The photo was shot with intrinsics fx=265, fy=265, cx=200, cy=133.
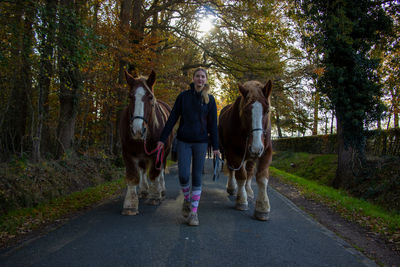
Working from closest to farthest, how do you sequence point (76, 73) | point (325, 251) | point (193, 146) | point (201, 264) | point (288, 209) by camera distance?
point (201, 264)
point (325, 251)
point (193, 146)
point (288, 209)
point (76, 73)

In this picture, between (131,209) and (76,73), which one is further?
(76,73)

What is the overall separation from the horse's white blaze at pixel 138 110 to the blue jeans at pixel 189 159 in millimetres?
672

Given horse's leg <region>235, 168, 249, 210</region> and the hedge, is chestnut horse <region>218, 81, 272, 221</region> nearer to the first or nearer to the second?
horse's leg <region>235, 168, 249, 210</region>

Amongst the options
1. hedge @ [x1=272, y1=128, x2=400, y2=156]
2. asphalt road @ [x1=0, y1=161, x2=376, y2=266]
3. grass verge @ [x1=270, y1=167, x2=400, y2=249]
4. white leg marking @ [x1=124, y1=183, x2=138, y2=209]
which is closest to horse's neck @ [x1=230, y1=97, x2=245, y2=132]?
asphalt road @ [x1=0, y1=161, x2=376, y2=266]

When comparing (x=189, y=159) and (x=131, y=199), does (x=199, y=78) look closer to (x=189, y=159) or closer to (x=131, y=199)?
(x=189, y=159)

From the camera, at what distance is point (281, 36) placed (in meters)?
10.6

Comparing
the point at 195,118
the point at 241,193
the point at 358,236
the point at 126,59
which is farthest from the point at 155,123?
the point at 126,59

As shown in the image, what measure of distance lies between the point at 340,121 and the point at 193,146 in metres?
6.97

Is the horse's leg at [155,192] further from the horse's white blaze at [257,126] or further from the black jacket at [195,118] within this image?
the horse's white blaze at [257,126]

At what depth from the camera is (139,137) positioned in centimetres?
415

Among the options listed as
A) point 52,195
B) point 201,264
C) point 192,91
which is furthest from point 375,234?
point 52,195

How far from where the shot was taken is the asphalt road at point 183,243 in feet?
9.33

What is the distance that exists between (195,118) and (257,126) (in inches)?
37.0

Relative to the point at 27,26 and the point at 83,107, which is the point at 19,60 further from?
the point at 83,107
